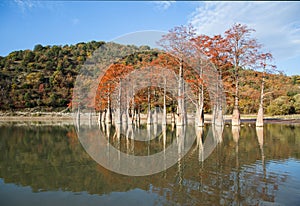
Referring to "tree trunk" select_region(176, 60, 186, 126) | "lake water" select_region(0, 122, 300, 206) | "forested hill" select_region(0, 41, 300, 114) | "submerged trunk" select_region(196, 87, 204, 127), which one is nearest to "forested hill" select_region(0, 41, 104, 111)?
"forested hill" select_region(0, 41, 300, 114)

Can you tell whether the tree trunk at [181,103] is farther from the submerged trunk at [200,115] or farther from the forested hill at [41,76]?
the forested hill at [41,76]

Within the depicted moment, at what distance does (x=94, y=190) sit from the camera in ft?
18.2

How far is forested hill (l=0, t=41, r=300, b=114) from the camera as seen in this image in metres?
22.5

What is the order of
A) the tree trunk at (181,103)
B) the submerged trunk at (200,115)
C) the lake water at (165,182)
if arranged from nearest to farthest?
the lake water at (165,182)
the submerged trunk at (200,115)
the tree trunk at (181,103)

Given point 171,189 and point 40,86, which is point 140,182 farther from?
point 40,86

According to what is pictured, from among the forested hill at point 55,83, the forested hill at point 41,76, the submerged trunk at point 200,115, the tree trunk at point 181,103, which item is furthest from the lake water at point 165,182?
the forested hill at point 41,76

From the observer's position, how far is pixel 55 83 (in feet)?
177

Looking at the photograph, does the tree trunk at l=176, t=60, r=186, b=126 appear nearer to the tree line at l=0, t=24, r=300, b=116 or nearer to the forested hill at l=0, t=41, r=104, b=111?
the tree line at l=0, t=24, r=300, b=116

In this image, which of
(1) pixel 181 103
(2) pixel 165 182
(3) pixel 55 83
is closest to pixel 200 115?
(1) pixel 181 103

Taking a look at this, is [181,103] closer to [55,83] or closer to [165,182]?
[165,182]

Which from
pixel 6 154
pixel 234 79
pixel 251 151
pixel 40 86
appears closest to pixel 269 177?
pixel 251 151

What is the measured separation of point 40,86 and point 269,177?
5231cm

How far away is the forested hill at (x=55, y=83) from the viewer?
73.8ft

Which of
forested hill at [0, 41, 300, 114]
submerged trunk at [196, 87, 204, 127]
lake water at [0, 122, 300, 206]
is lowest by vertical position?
lake water at [0, 122, 300, 206]
